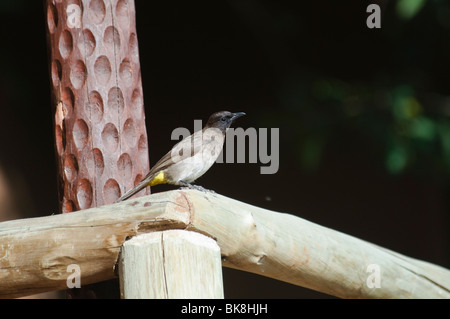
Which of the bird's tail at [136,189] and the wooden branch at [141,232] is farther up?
the bird's tail at [136,189]

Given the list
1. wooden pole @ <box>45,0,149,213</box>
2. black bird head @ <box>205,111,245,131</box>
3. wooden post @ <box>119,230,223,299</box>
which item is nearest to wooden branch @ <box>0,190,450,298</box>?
wooden post @ <box>119,230,223,299</box>

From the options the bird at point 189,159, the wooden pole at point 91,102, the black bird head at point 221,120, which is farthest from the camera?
the black bird head at point 221,120

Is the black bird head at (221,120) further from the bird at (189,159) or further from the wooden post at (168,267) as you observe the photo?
the wooden post at (168,267)

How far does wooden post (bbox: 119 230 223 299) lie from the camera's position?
203 centimetres

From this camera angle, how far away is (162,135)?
5473 mm

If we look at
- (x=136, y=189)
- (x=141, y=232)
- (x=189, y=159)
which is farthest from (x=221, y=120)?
(x=141, y=232)

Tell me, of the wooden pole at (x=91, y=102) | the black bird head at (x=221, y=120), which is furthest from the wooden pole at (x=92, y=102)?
the black bird head at (x=221, y=120)

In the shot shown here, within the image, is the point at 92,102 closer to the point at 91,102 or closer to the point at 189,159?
the point at 91,102

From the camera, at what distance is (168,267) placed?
2031 mm

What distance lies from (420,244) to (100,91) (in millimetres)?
3707

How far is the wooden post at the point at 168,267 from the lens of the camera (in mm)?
2033

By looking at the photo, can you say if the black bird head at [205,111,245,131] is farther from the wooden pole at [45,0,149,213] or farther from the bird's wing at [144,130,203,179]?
the wooden pole at [45,0,149,213]
